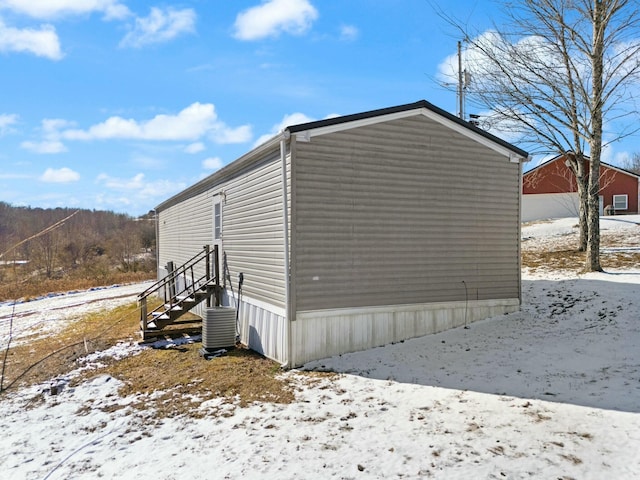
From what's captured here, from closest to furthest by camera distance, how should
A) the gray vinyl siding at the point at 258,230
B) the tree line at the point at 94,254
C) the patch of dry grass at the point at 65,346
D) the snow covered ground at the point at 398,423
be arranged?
the snow covered ground at the point at 398,423 → the gray vinyl siding at the point at 258,230 → the patch of dry grass at the point at 65,346 → the tree line at the point at 94,254

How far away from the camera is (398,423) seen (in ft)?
15.6

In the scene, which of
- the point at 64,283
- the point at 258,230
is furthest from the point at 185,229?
the point at 64,283

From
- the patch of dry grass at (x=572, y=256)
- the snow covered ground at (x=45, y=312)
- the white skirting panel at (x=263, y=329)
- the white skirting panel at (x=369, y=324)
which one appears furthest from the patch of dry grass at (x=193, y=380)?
the patch of dry grass at (x=572, y=256)

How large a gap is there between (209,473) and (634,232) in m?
19.3

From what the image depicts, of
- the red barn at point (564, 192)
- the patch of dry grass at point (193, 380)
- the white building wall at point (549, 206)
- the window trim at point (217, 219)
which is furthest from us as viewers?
the white building wall at point (549, 206)

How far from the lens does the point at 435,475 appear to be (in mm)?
3693

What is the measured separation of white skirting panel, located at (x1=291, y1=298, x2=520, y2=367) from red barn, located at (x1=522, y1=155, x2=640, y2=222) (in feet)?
67.8

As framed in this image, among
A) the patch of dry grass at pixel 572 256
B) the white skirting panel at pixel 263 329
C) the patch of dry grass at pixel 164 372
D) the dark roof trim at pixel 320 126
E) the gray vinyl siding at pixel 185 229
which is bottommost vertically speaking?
the patch of dry grass at pixel 164 372

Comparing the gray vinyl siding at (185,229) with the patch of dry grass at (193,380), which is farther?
the gray vinyl siding at (185,229)

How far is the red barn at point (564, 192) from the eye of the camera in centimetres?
2664

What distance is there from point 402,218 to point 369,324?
75.9 inches

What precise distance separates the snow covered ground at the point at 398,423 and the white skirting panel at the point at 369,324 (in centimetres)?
24

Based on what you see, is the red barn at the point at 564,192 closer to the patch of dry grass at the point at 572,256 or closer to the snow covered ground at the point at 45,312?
the patch of dry grass at the point at 572,256

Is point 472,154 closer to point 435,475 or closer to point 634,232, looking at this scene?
point 435,475
